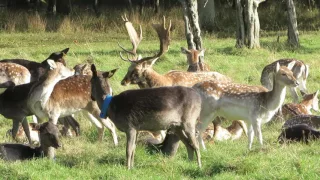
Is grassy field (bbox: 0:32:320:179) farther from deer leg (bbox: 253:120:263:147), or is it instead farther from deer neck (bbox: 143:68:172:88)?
deer neck (bbox: 143:68:172:88)

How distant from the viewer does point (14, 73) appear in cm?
1109

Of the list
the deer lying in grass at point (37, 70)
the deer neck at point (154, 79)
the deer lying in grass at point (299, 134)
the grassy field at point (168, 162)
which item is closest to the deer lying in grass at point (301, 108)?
the grassy field at point (168, 162)

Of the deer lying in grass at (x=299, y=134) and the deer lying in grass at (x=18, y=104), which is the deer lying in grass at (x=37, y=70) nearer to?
the deer lying in grass at (x=18, y=104)

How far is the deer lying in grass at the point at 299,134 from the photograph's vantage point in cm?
892

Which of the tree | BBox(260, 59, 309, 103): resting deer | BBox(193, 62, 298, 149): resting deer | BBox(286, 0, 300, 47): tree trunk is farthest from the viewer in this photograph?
BBox(286, 0, 300, 47): tree trunk

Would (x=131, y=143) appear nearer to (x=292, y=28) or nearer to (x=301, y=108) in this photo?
(x=301, y=108)

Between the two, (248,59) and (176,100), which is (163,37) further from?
(248,59)

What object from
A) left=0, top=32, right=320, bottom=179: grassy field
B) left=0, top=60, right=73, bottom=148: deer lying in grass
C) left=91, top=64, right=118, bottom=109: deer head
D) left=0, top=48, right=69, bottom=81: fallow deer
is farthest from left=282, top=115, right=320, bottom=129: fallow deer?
left=0, top=48, right=69, bottom=81: fallow deer

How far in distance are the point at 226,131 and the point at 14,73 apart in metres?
3.24

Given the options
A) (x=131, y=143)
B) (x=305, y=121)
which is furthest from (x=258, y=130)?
(x=131, y=143)

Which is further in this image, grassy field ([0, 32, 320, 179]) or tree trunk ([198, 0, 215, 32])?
tree trunk ([198, 0, 215, 32])

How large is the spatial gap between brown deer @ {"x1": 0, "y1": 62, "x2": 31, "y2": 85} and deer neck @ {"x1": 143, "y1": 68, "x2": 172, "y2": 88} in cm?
189

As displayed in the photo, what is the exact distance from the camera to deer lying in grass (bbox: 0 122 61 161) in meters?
8.38

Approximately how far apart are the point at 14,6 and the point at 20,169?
2649 centimetres
